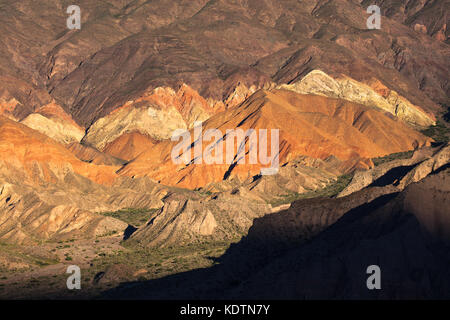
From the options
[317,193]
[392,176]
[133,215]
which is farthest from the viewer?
[317,193]

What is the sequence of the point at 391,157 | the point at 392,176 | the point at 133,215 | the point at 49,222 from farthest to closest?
the point at 391,157, the point at 133,215, the point at 392,176, the point at 49,222

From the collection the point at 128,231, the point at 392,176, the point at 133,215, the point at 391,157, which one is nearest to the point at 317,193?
the point at 392,176

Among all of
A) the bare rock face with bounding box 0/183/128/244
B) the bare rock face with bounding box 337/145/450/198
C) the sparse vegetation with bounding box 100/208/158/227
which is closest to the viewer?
the bare rock face with bounding box 337/145/450/198

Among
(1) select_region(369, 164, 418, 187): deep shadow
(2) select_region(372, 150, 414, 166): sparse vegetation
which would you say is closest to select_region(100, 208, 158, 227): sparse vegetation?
(1) select_region(369, 164, 418, 187): deep shadow

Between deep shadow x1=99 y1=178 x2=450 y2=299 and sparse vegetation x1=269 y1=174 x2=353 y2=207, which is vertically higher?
sparse vegetation x1=269 y1=174 x2=353 y2=207

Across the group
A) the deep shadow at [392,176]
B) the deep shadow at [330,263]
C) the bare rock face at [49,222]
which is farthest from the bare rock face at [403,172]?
the bare rock face at [49,222]

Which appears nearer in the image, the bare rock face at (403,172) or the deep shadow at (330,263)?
the deep shadow at (330,263)

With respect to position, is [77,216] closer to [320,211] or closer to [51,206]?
[51,206]

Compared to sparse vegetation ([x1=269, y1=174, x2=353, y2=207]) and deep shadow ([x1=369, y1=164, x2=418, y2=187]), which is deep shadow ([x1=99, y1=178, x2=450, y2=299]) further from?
sparse vegetation ([x1=269, y1=174, x2=353, y2=207])

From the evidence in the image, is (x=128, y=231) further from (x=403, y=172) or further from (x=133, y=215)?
(x=403, y=172)

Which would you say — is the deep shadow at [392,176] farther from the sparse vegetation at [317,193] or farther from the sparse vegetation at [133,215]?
the sparse vegetation at [133,215]

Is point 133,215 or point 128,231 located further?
point 133,215

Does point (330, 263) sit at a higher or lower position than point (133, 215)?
lower
